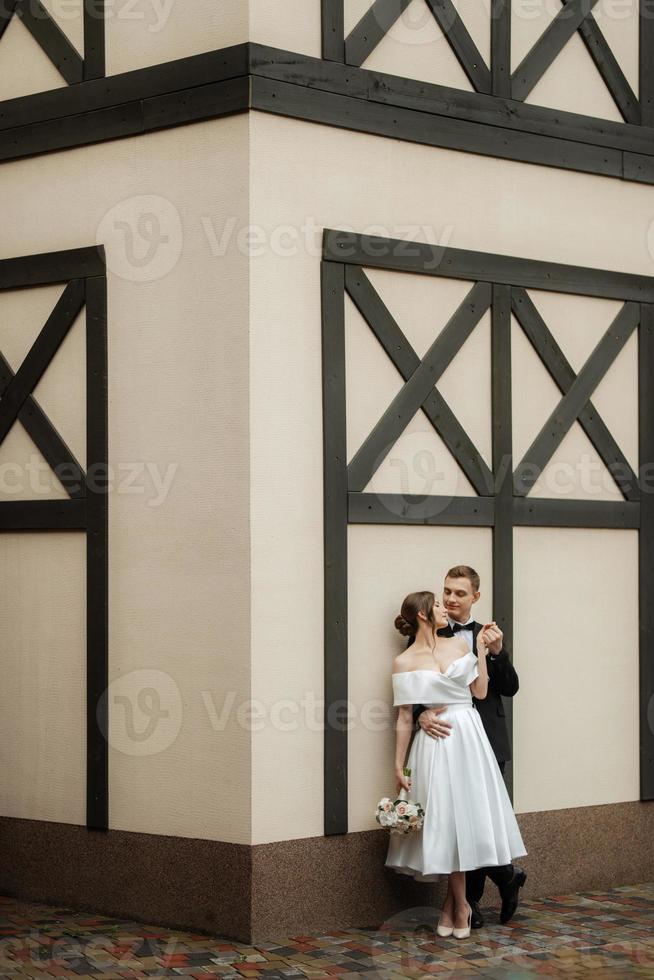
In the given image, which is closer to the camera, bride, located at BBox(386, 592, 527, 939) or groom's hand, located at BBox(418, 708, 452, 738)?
bride, located at BBox(386, 592, 527, 939)

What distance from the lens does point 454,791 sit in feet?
25.6

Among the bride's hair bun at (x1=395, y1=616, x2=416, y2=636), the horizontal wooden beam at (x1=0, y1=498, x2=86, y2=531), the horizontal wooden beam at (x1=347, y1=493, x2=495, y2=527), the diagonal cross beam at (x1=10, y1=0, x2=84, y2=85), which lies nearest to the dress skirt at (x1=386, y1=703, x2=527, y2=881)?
the bride's hair bun at (x1=395, y1=616, x2=416, y2=636)

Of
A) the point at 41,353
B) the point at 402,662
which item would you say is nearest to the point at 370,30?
the point at 41,353

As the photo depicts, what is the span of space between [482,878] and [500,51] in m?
4.84

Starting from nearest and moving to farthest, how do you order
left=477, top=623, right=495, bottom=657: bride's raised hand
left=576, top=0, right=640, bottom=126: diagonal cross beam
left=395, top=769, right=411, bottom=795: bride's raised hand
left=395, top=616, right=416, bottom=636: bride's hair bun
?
1. left=395, top=769, right=411, bottom=795: bride's raised hand
2. left=477, top=623, right=495, bottom=657: bride's raised hand
3. left=395, top=616, right=416, bottom=636: bride's hair bun
4. left=576, top=0, right=640, bottom=126: diagonal cross beam

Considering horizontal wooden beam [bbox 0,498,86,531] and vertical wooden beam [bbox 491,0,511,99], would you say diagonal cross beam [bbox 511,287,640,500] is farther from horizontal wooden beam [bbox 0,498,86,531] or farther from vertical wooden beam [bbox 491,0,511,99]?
horizontal wooden beam [bbox 0,498,86,531]

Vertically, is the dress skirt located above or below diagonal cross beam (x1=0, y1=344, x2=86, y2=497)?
below

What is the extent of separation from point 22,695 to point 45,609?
539 millimetres

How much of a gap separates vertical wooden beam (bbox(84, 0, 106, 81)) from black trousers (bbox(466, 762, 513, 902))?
195 inches

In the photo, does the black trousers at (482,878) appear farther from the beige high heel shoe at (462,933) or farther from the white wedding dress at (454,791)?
the beige high heel shoe at (462,933)

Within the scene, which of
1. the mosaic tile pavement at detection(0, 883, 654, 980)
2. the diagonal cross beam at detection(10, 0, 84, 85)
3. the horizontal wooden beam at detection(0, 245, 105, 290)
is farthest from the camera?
the diagonal cross beam at detection(10, 0, 84, 85)

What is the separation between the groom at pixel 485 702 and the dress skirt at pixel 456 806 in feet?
0.33

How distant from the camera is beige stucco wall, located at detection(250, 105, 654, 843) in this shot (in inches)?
309

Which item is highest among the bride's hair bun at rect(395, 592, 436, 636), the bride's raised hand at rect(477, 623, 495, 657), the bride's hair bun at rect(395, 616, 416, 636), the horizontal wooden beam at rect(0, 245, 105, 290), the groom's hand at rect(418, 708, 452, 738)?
the horizontal wooden beam at rect(0, 245, 105, 290)
